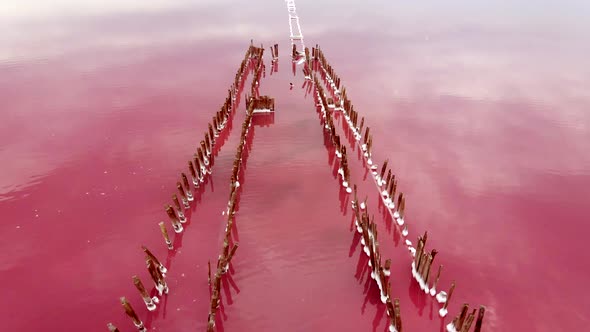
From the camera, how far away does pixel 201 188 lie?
14.5 metres

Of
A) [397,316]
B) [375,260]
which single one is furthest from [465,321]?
[375,260]

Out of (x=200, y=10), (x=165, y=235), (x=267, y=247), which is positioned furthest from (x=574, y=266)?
(x=200, y=10)

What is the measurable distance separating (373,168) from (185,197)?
7.32m

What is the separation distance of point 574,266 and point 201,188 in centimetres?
1226

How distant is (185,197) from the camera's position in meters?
13.5

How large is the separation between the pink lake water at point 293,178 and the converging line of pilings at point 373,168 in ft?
1.06

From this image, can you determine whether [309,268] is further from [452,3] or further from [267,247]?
[452,3]

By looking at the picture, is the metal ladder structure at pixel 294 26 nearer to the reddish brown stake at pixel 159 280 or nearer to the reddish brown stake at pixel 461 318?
the reddish brown stake at pixel 159 280

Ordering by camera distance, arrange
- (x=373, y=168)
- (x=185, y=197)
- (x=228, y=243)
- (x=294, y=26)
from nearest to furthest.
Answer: (x=228, y=243), (x=185, y=197), (x=373, y=168), (x=294, y=26)

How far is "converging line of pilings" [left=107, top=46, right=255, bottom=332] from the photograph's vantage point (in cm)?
979

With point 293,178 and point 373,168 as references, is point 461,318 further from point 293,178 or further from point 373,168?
point 293,178

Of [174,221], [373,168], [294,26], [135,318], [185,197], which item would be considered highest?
[294,26]

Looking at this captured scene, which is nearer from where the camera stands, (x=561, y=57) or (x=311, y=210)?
(x=311, y=210)

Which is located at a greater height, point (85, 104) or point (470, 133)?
point (85, 104)
